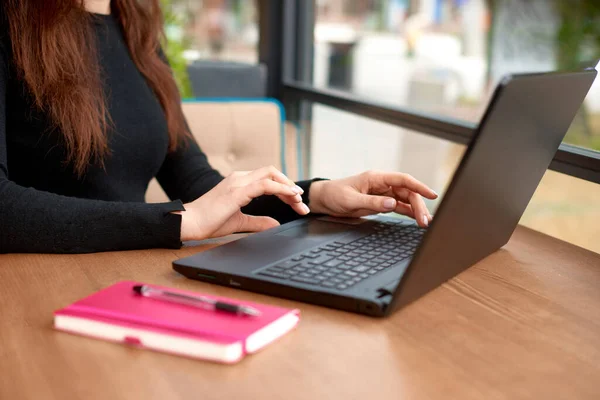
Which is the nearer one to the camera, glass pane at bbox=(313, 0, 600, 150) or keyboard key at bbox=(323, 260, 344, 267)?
keyboard key at bbox=(323, 260, 344, 267)

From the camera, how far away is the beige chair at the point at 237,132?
1881 mm

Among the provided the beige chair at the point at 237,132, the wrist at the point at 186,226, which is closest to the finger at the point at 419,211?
the wrist at the point at 186,226

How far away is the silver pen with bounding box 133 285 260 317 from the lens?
2.21 ft

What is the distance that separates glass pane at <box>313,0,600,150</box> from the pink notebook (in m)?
1.74

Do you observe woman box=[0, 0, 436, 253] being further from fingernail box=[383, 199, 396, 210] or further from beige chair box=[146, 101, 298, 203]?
beige chair box=[146, 101, 298, 203]

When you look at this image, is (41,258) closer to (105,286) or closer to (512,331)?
(105,286)

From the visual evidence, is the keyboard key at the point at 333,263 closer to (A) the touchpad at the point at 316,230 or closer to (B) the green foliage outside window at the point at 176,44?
(A) the touchpad at the point at 316,230

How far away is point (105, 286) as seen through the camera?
0.82 m

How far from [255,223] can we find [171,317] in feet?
1.26

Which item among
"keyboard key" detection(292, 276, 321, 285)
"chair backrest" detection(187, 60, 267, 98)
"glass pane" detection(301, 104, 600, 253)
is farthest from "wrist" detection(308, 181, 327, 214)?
"chair backrest" detection(187, 60, 267, 98)

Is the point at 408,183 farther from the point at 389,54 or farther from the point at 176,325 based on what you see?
the point at 389,54

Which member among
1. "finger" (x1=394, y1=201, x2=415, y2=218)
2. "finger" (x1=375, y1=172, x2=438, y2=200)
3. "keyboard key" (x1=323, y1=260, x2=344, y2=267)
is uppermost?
"keyboard key" (x1=323, y1=260, x2=344, y2=267)

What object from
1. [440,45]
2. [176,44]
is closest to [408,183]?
[440,45]

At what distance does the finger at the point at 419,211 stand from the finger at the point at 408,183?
0.4 inches
